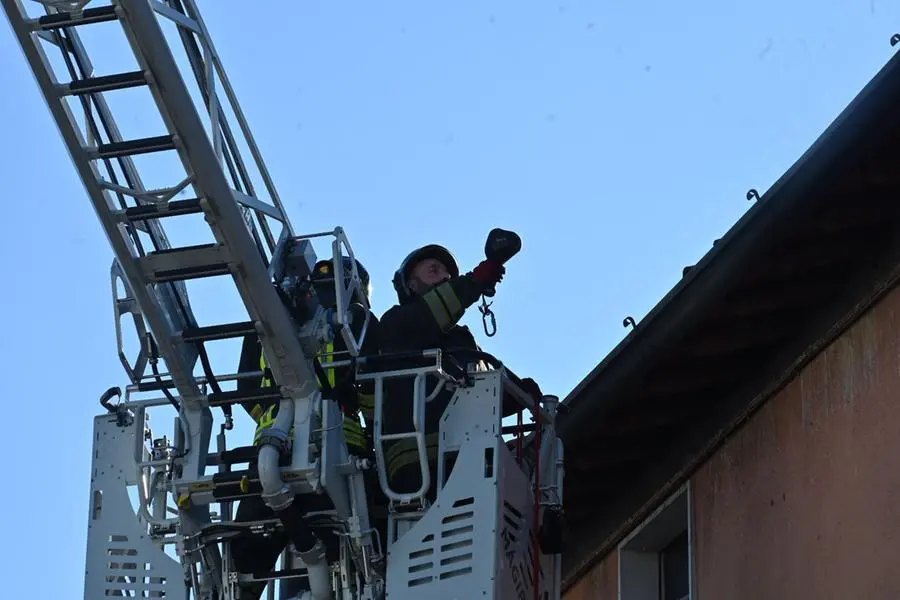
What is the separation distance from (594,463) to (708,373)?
163 centimetres

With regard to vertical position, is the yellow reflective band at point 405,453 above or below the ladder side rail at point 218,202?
below

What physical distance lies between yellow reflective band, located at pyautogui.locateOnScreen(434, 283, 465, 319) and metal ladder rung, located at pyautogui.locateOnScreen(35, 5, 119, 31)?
7.76ft

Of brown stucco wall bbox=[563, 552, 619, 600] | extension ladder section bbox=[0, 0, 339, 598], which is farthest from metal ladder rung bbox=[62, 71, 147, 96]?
brown stucco wall bbox=[563, 552, 619, 600]

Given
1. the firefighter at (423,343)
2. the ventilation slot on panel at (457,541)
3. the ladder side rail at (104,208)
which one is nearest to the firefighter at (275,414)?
the firefighter at (423,343)

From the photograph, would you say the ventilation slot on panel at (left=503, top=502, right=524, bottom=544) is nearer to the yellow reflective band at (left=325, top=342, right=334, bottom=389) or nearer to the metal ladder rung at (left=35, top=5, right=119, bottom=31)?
the yellow reflective band at (left=325, top=342, right=334, bottom=389)

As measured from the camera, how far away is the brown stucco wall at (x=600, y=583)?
572 inches

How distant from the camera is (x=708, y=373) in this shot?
12656 mm

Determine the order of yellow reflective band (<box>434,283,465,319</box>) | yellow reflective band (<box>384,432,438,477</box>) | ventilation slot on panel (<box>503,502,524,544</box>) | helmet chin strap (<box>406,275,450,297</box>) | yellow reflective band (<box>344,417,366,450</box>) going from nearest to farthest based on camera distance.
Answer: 1. ventilation slot on panel (<box>503,502,524,544</box>)
2. yellow reflective band (<box>384,432,438,477</box>)
3. yellow reflective band (<box>344,417,366,450</box>)
4. yellow reflective band (<box>434,283,465,319</box>)
5. helmet chin strap (<box>406,275,450,297</box>)

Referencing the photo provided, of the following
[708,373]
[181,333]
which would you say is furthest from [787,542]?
[181,333]

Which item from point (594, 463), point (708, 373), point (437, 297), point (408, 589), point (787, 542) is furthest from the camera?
point (594, 463)

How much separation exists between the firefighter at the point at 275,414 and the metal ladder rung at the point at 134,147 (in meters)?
1.20

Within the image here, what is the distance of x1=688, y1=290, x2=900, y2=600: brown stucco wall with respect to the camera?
34.8ft

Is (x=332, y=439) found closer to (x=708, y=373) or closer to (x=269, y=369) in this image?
(x=269, y=369)

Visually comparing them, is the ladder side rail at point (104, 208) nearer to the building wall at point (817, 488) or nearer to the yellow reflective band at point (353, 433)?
the yellow reflective band at point (353, 433)
